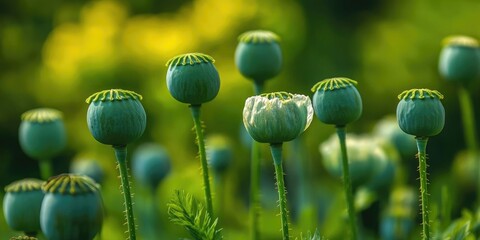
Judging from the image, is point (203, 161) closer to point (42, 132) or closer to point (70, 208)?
point (70, 208)

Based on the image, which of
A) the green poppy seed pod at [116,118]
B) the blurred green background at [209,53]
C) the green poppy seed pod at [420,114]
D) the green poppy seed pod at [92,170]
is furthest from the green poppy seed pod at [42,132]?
the blurred green background at [209,53]

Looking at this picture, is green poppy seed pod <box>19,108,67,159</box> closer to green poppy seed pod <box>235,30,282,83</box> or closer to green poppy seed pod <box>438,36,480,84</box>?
green poppy seed pod <box>235,30,282,83</box>

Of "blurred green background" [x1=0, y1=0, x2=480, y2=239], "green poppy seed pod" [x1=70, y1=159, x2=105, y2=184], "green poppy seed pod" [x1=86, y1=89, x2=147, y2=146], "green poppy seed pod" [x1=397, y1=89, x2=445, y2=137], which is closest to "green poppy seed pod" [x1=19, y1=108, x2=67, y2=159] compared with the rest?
"green poppy seed pod" [x1=70, y1=159, x2=105, y2=184]

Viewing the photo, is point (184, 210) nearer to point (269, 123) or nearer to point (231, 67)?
point (269, 123)

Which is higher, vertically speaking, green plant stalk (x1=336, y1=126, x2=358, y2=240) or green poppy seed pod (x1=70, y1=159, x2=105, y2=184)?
green poppy seed pod (x1=70, y1=159, x2=105, y2=184)

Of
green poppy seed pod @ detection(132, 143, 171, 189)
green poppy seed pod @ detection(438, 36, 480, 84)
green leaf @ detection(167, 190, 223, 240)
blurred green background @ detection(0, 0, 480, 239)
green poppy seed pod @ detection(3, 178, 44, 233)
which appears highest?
blurred green background @ detection(0, 0, 480, 239)

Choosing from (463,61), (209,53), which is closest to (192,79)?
(463,61)

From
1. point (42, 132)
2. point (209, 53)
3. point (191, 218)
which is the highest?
point (209, 53)

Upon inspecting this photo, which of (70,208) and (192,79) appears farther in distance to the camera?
(192,79)
